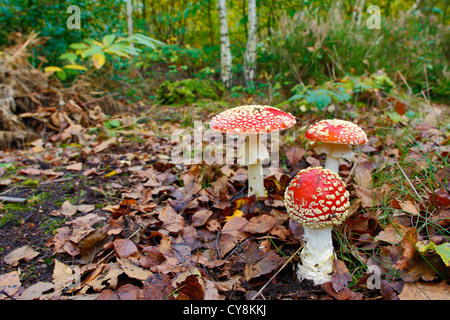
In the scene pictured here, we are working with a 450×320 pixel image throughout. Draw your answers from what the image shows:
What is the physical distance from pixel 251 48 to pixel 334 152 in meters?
4.89

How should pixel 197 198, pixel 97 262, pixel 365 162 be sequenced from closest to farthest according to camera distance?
1. pixel 97 262
2. pixel 197 198
3. pixel 365 162

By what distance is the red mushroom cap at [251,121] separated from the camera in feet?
6.19

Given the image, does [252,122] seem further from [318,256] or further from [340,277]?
[340,277]

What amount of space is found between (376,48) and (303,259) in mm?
5214

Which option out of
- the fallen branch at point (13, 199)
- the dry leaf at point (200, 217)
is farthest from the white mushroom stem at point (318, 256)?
the fallen branch at point (13, 199)

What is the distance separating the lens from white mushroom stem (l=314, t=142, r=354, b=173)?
7.67 ft

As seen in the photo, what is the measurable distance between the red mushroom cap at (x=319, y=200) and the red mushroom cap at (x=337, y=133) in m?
0.57

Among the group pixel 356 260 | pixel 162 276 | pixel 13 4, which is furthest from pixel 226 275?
pixel 13 4

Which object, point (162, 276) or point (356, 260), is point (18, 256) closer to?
point (162, 276)

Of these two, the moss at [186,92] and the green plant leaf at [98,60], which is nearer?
the green plant leaf at [98,60]

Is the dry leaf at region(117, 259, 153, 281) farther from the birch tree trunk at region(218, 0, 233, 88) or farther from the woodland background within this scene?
the birch tree trunk at region(218, 0, 233, 88)

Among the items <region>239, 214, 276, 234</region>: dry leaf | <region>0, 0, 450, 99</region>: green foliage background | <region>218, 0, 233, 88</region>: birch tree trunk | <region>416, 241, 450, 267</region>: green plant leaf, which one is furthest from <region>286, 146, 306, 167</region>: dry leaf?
<region>218, 0, 233, 88</region>: birch tree trunk

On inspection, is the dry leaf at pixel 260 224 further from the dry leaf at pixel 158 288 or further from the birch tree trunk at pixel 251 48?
the birch tree trunk at pixel 251 48

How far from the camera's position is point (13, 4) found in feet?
15.3
